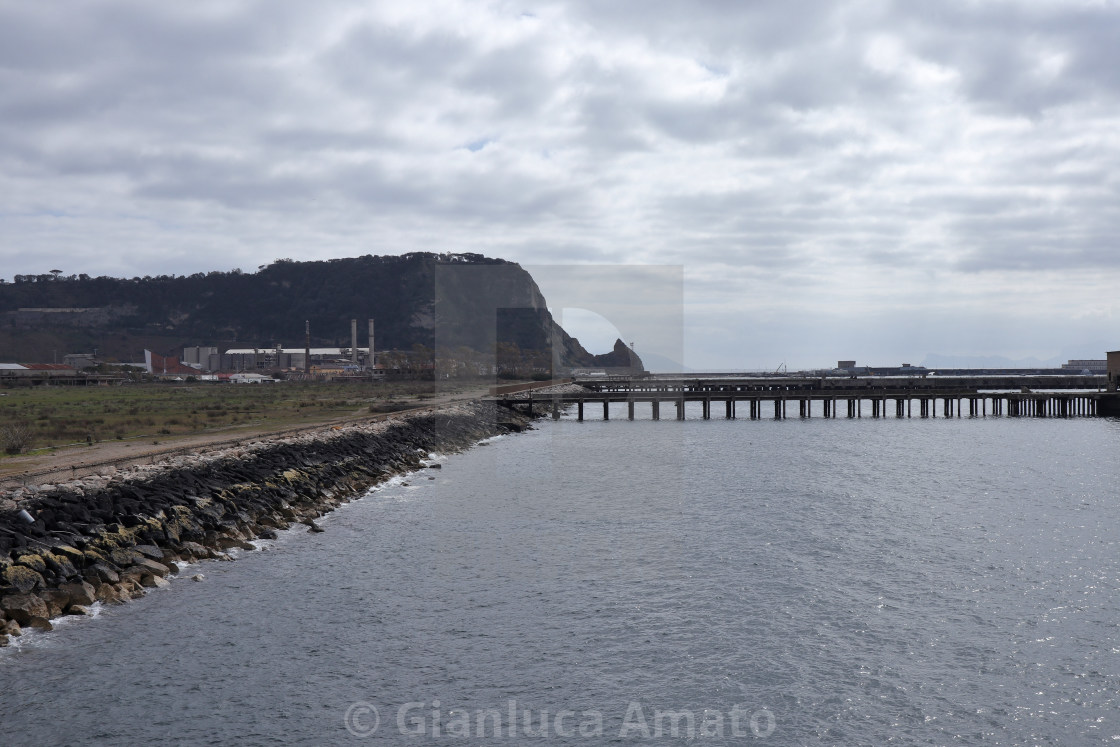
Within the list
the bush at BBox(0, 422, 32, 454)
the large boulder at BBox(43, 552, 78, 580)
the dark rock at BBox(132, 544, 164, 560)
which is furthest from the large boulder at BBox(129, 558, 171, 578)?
the bush at BBox(0, 422, 32, 454)

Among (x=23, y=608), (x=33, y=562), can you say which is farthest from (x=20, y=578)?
(x=23, y=608)

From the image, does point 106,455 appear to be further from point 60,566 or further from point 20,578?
point 20,578

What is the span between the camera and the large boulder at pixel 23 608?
15.4m

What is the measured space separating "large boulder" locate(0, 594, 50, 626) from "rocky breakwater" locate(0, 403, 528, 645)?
2cm

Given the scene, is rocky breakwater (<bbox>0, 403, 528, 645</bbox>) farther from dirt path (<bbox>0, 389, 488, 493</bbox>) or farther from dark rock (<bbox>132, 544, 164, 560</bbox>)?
dirt path (<bbox>0, 389, 488, 493</bbox>)

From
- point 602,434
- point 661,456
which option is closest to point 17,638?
point 661,456

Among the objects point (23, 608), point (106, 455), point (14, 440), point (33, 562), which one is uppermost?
point (14, 440)

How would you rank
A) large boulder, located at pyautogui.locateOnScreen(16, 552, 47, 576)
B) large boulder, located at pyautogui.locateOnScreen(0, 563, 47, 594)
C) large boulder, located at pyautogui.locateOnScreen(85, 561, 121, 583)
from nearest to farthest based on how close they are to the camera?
large boulder, located at pyautogui.locateOnScreen(0, 563, 47, 594) → large boulder, located at pyautogui.locateOnScreen(16, 552, 47, 576) → large boulder, located at pyautogui.locateOnScreen(85, 561, 121, 583)

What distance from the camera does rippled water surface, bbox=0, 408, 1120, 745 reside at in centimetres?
1240

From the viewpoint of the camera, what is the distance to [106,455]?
29547 millimetres

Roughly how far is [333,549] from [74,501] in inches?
267

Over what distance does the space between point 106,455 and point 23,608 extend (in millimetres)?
15383

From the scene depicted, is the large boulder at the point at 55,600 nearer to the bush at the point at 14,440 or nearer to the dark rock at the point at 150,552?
the dark rock at the point at 150,552

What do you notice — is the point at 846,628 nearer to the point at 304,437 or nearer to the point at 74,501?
the point at 74,501
